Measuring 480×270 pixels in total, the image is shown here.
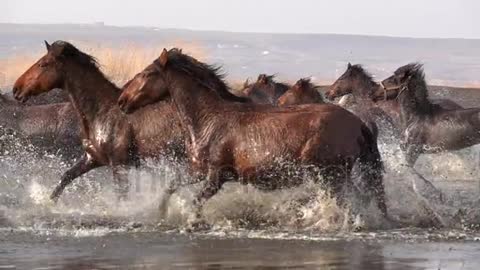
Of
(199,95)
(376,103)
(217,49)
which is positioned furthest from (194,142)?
(217,49)

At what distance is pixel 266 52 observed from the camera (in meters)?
52.2

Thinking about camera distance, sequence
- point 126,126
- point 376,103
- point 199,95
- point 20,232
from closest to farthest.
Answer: point 20,232
point 199,95
point 126,126
point 376,103

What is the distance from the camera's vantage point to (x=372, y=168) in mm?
11352

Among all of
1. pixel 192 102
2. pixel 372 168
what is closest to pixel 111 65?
pixel 192 102

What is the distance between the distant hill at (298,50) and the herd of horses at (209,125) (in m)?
22.8

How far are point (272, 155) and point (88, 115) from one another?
8.90ft

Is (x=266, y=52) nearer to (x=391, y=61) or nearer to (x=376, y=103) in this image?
(x=391, y=61)

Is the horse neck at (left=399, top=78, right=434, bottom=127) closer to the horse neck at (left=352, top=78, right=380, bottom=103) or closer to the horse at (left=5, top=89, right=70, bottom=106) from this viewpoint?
the horse neck at (left=352, top=78, right=380, bottom=103)

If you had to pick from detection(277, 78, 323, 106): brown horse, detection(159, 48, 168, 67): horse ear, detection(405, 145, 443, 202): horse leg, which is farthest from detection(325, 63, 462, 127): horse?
detection(159, 48, 168, 67): horse ear

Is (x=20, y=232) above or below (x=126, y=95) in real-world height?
below

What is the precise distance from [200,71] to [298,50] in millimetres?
43366

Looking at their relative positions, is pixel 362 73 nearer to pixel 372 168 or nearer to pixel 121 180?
pixel 121 180

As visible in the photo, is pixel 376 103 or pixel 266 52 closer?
pixel 376 103

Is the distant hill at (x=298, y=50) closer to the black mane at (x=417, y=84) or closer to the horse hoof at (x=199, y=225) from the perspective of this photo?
the black mane at (x=417, y=84)
